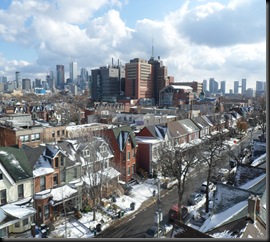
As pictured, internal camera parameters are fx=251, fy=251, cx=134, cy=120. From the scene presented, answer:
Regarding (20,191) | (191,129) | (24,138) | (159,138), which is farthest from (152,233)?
(191,129)

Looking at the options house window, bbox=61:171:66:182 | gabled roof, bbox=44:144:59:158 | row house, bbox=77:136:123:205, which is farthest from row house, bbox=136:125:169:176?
gabled roof, bbox=44:144:59:158

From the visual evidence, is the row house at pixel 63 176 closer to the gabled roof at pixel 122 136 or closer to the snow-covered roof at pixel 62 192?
the snow-covered roof at pixel 62 192

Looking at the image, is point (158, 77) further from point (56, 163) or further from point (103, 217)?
point (103, 217)

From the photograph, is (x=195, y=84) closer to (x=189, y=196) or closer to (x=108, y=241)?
(x=189, y=196)

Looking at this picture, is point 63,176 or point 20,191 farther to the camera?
point 63,176

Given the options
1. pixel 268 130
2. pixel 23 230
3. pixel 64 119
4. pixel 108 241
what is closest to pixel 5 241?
pixel 108 241
